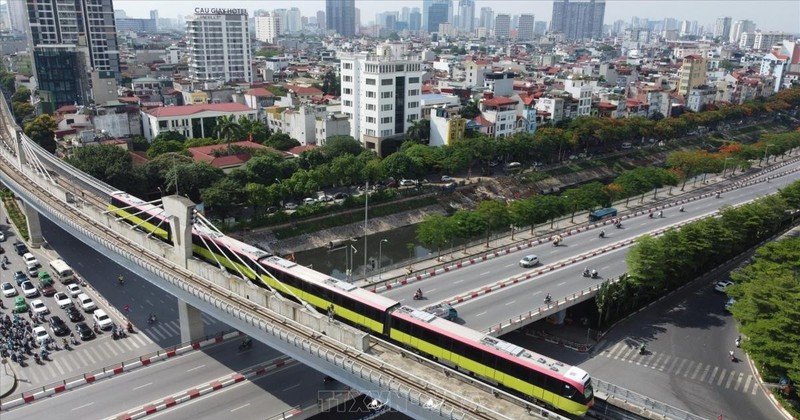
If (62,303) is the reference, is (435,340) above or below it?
above

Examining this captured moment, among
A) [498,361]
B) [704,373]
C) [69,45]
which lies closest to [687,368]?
[704,373]

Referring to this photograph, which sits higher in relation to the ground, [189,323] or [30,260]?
[189,323]

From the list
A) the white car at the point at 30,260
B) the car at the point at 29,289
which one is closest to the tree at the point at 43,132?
the white car at the point at 30,260

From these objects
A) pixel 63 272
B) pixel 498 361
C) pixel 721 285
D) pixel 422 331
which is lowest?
pixel 721 285

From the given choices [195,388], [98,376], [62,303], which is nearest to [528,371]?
[195,388]

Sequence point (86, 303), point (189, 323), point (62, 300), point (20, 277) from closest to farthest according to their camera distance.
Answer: point (189, 323) < point (86, 303) < point (62, 300) < point (20, 277)

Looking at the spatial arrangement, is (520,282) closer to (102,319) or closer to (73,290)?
(102,319)

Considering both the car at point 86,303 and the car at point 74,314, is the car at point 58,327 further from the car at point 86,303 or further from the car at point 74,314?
the car at point 86,303

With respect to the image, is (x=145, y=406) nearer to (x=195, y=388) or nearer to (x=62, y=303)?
(x=195, y=388)
